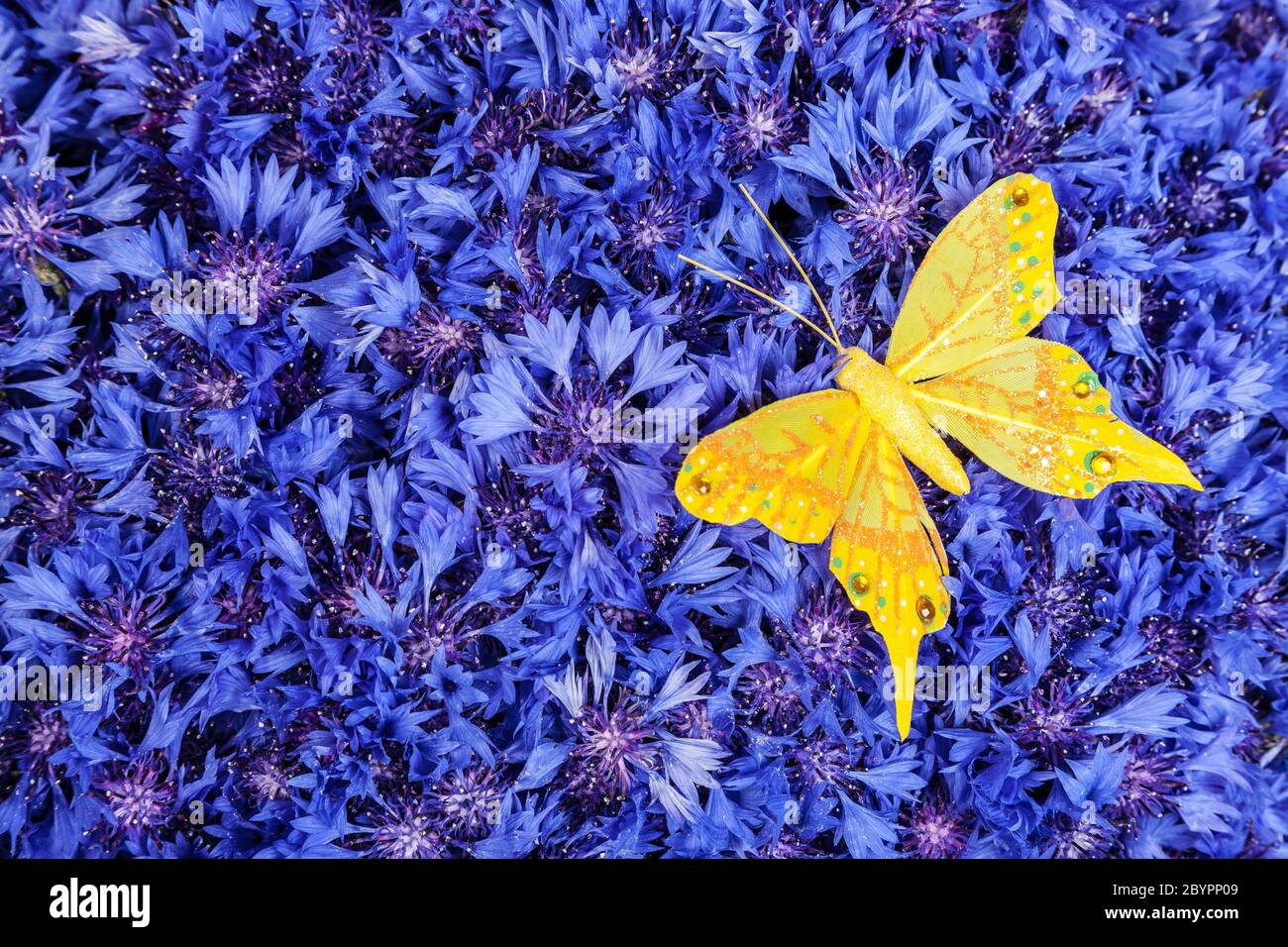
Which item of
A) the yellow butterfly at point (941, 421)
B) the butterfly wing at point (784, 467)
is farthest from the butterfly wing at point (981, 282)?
the butterfly wing at point (784, 467)

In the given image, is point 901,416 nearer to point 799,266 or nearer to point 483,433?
point 799,266

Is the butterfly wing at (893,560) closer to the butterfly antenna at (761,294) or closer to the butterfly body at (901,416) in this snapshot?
the butterfly body at (901,416)

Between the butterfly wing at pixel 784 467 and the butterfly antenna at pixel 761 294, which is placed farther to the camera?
the butterfly antenna at pixel 761 294

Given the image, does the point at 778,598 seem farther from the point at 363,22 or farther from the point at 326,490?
the point at 363,22

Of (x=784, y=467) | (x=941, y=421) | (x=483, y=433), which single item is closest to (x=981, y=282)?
(x=941, y=421)

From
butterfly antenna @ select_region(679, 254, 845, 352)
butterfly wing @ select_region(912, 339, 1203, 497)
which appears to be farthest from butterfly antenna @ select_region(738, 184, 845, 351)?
butterfly wing @ select_region(912, 339, 1203, 497)

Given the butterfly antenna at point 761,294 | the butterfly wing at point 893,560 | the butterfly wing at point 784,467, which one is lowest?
the butterfly wing at point 893,560

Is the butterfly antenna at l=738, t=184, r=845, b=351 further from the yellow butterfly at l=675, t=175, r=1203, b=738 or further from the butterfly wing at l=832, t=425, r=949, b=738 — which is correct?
the butterfly wing at l=832, t=425, r=949, b=738
